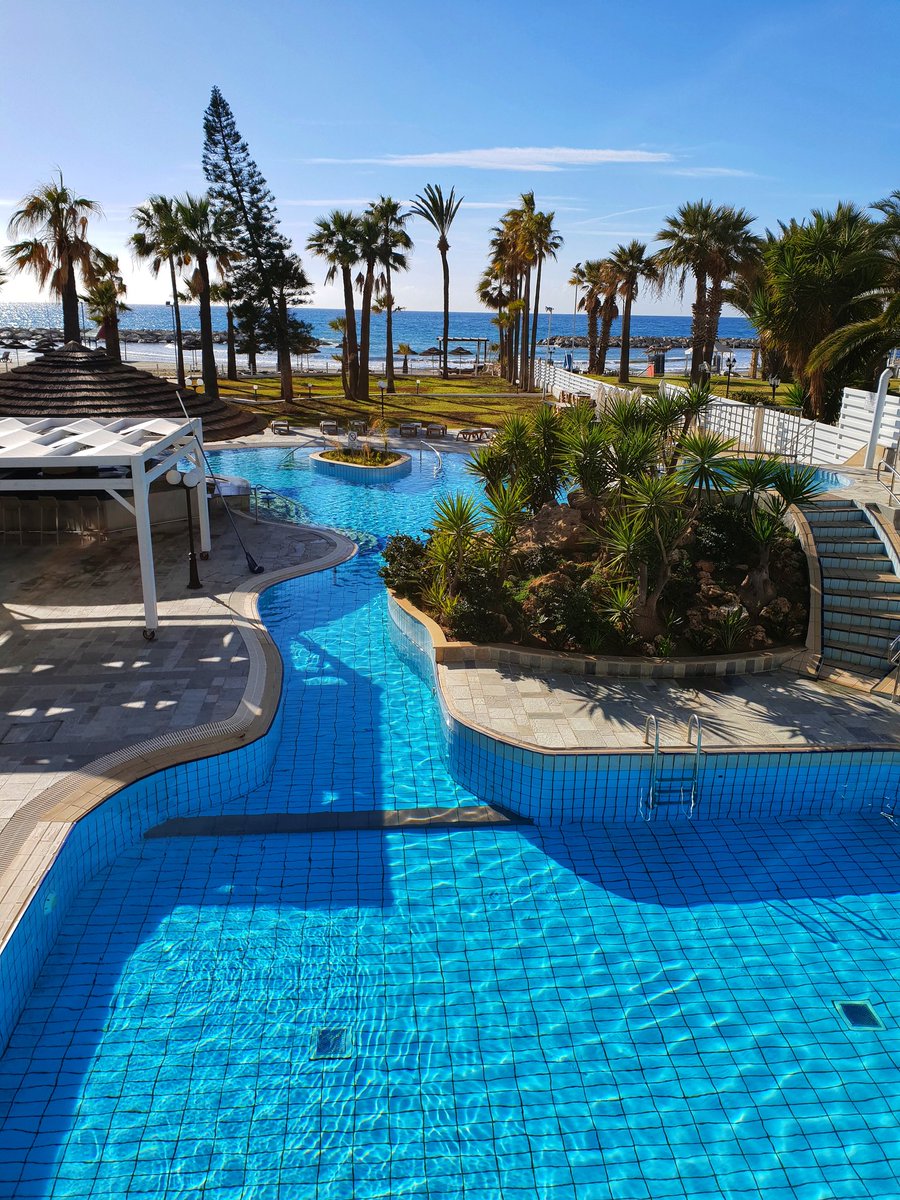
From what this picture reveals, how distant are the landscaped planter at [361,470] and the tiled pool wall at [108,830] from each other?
14.2 metres

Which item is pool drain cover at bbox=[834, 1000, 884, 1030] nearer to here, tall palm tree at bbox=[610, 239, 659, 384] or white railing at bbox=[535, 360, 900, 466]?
white railing at bbox=[535, 360, 900, 466]

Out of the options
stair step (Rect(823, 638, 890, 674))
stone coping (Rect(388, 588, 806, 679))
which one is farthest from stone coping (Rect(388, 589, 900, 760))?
stair step (Rect(823, 638, 890, 674))

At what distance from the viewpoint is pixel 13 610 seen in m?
12.1

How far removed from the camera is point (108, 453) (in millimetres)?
10602

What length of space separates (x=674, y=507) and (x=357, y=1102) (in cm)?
777

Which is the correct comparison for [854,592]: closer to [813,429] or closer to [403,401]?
[813,429]

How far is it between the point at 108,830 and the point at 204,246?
30.1 m

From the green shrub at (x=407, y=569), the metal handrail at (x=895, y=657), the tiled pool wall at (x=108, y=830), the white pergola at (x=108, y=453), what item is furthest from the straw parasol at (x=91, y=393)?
the metal handrail at (x=895, y=657)

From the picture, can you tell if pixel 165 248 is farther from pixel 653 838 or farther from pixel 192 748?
pixel 653 838

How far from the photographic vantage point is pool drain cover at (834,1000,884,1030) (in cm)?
597

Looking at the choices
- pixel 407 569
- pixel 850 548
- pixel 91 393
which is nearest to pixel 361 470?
pixel 91 393

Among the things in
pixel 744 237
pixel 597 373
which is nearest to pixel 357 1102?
pixel 744 237

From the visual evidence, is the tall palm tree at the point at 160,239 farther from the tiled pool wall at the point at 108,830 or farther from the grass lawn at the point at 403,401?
the tiled pool wall at the point at 108,830

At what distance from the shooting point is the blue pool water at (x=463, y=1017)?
16.2ft
